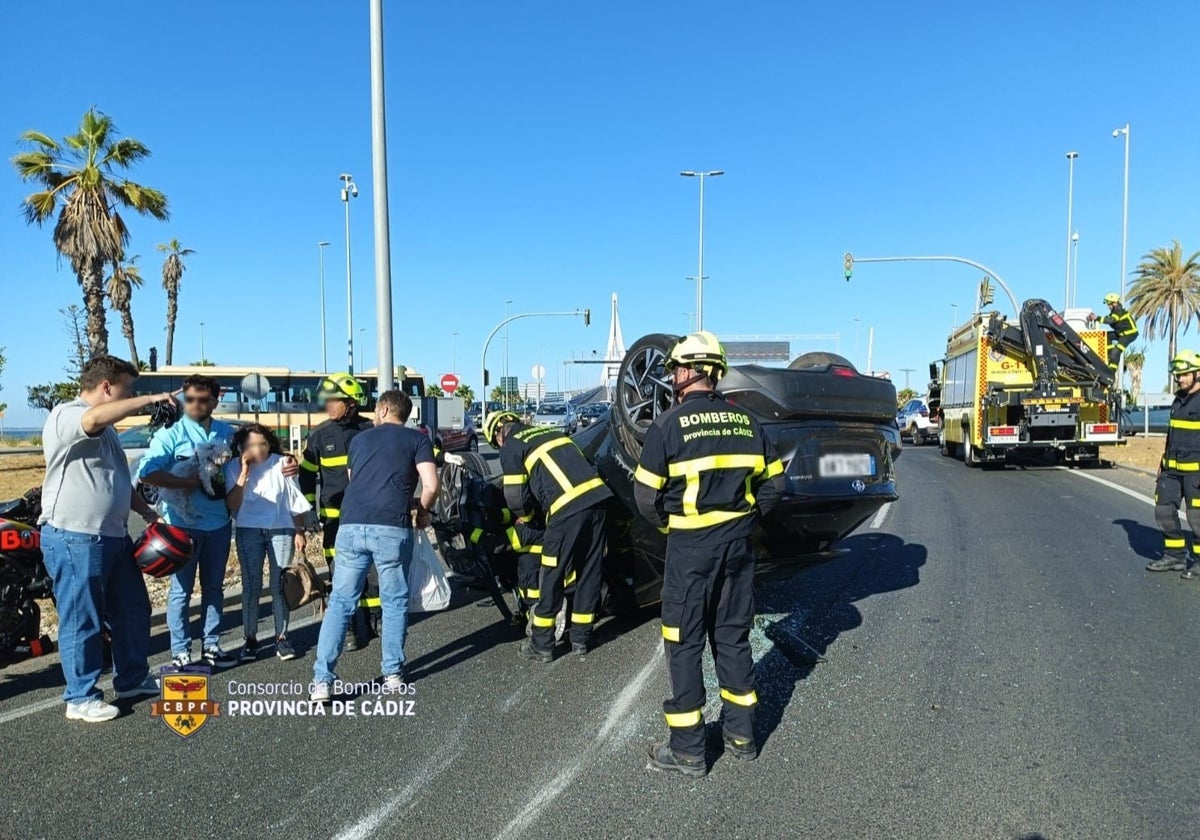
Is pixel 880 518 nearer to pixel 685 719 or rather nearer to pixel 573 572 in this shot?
pixel 573 572

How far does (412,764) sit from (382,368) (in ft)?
17.9

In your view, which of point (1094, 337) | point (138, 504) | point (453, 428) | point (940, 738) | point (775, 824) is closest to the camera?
point (775, 824)

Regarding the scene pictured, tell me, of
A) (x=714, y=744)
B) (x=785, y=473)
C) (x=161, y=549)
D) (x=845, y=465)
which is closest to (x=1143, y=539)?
(x=845, y=465)

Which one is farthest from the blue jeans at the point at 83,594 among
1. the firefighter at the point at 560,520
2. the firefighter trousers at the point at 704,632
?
the firefighter trousers at the point at 704,632

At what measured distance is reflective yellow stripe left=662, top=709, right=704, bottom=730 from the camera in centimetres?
350

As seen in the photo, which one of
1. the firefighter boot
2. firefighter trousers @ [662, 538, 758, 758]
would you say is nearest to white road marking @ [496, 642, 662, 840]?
the firefighter boot

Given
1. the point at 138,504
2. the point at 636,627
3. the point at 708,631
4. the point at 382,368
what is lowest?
the point at 636,627

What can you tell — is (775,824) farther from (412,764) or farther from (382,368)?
(382,368)

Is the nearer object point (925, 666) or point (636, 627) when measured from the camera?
point (925, 666)

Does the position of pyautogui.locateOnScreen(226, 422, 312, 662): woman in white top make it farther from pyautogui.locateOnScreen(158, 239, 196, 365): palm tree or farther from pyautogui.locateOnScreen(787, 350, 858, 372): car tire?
pyautogui.locateOnScreen(158, 239, 196, 365): palm tree

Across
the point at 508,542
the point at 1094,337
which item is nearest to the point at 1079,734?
the point at 508,542

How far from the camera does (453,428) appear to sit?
23.0 m

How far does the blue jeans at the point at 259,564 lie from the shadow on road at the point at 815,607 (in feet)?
9.70

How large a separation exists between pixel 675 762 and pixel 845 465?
6.66 feet
